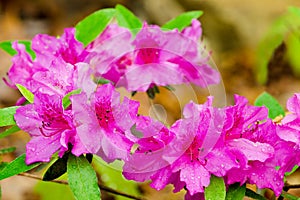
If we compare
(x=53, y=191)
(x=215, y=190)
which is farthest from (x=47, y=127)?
(x=53, y=191)

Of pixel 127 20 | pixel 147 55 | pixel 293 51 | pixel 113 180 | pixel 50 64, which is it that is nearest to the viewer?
pixel 50 64

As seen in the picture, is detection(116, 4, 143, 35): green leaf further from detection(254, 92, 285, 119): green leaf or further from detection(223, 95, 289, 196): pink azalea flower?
detection(223, 95, 289, 196): pink azalea flower

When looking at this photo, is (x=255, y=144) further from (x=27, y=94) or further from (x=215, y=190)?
(x=27, y=94)


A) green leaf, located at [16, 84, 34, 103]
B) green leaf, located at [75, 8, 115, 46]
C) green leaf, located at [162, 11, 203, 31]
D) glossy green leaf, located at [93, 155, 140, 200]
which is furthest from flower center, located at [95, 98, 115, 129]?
glossy green leaf, located at [93, 155, 140, 200]

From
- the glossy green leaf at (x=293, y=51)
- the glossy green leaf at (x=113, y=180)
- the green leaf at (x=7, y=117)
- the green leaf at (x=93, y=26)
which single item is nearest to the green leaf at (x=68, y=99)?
the green leaf at (x=7, y=117)

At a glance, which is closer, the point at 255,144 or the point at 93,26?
the point at 255,144

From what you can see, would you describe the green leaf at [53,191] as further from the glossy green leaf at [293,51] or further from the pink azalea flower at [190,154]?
the glossy green leaf at [293,51]

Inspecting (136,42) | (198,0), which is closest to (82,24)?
(136,42)
